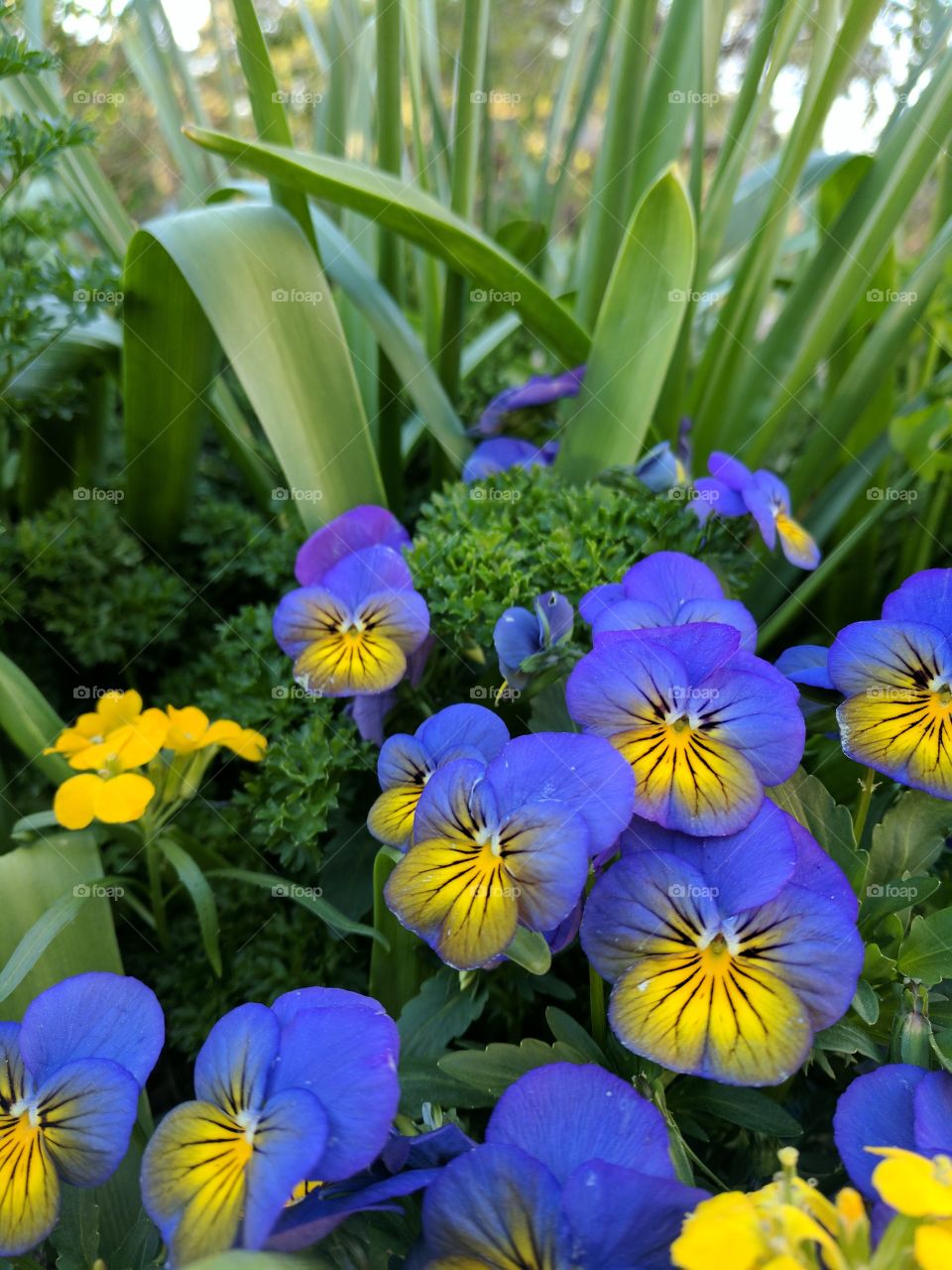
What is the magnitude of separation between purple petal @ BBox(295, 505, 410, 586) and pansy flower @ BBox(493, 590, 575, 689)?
0.62 ft

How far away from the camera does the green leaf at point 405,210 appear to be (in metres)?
0.83

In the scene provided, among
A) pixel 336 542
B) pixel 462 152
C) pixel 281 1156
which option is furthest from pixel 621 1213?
pixel 462 152

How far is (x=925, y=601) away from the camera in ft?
1.86

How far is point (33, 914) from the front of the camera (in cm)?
67

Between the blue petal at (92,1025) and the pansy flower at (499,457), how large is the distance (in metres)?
0.60

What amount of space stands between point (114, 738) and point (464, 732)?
1.02 feet

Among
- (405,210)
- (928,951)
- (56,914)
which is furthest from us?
(405,210)

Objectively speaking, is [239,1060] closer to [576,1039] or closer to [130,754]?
[576,1039]

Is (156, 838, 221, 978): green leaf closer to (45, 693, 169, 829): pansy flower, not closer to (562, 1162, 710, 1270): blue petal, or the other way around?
(45, 693, 169, 829): pansy flower

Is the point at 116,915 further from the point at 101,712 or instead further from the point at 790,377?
the point at 790,377

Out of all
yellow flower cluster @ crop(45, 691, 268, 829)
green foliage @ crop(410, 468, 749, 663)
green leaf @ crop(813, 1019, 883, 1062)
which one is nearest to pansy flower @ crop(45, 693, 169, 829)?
yellow flower cluster @ crop(45, 691, 268, 829)

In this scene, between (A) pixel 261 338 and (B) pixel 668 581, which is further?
(A) pixel 261 338

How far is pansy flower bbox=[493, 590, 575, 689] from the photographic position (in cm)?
62

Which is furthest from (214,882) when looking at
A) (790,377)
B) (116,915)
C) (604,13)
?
(604,13)
